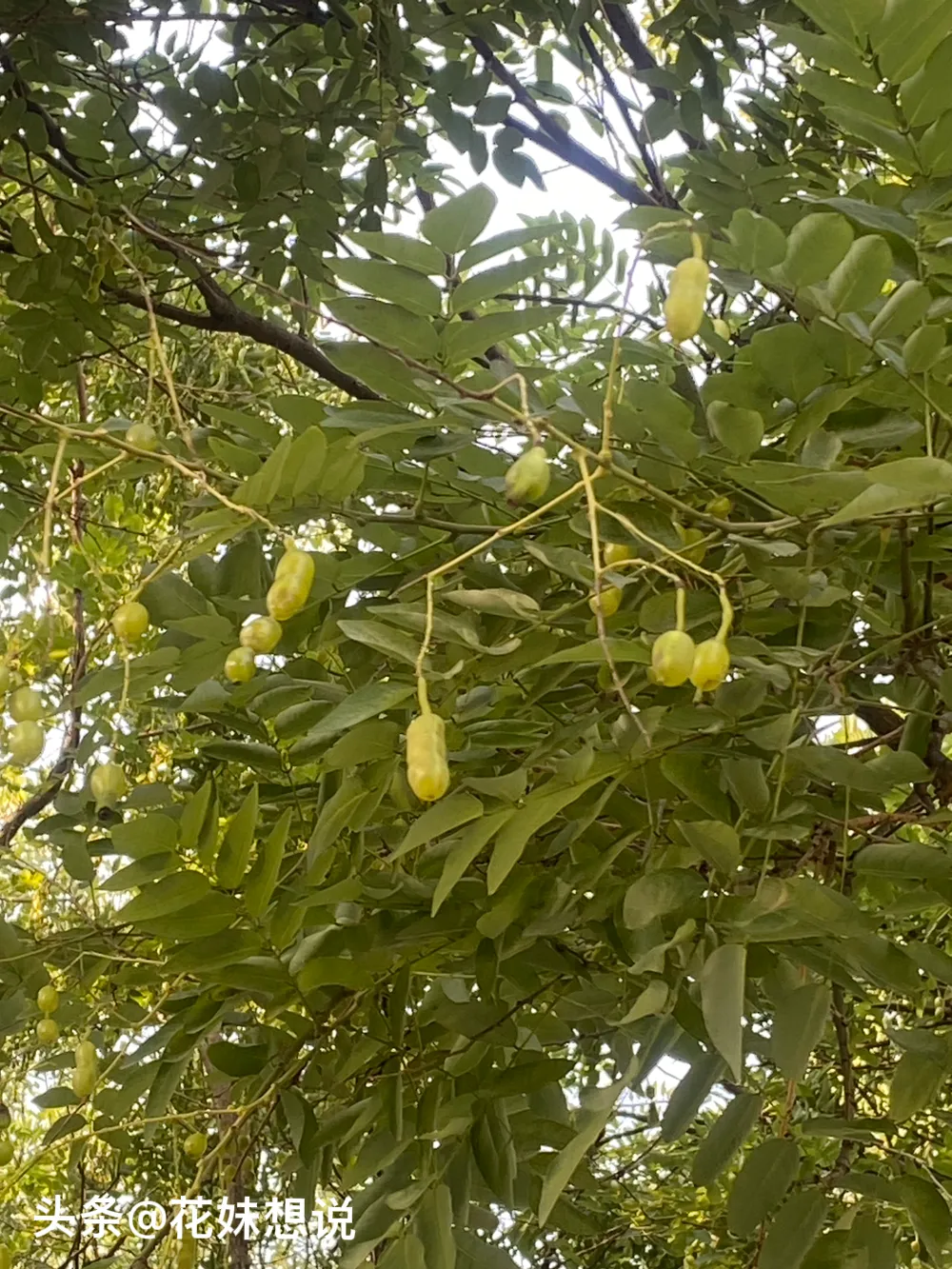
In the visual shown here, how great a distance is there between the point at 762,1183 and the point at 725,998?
178 millimetres

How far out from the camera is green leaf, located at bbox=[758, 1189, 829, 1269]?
494 mm

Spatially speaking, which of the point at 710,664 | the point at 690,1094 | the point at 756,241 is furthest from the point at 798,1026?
the point at 756,241

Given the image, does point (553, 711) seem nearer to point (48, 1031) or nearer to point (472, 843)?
point (472, 843)

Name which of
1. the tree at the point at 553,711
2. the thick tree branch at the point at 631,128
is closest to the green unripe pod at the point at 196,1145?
the tree at the point at 553,711

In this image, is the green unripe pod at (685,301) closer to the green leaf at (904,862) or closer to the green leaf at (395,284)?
the green leaf at (395,284)

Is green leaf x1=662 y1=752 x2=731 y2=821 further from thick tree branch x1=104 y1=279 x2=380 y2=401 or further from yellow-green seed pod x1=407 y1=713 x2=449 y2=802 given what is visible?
thick tree branch x1=104 y1=279 x2=380 y2=401

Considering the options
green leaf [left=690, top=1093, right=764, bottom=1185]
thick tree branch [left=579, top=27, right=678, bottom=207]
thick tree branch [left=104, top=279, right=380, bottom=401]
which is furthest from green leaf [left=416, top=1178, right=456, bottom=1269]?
thick tree branch [left=579, top=27, right=678, bottom=207]

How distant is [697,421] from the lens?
0.47 metres

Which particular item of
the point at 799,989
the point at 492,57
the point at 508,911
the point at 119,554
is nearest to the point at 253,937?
the point at 508,911

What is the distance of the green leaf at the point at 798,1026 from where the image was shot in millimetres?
448

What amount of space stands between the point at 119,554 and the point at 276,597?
25.1 inches

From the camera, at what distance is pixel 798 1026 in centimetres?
45

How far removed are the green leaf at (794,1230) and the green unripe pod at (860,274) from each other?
359mm

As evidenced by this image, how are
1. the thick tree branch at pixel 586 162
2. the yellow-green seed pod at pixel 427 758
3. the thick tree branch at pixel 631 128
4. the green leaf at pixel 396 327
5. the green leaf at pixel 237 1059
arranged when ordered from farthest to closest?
1. the thick tree branch at pixel 586 162
2. the thick tree branch at pixel 631 128
3. the green leaf at pixel 237 1059
4. the green leaf at pixel 396 327
5. the yellow-green seed pod at pixel 427 758
